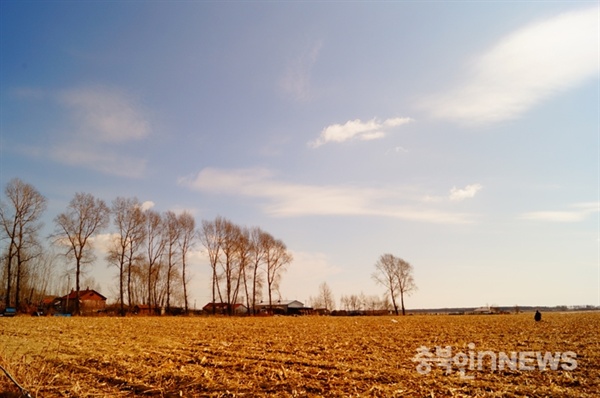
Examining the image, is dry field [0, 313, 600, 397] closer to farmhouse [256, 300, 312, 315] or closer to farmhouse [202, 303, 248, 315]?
farmhouse [202, 303, 248, 315]

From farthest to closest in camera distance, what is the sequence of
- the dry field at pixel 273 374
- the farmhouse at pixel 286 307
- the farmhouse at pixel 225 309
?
the farmhouse at pixel 286 307 < the farmhouse at pixel 225 309 < the dry field at pixel 273 374

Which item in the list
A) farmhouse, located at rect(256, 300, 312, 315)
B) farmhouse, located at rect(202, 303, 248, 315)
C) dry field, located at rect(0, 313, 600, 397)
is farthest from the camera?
farmhouse, located at rect(256, 300, 312, 315)

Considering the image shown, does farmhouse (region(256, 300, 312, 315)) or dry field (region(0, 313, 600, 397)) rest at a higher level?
dry field (region(0, 313, 600, 397))

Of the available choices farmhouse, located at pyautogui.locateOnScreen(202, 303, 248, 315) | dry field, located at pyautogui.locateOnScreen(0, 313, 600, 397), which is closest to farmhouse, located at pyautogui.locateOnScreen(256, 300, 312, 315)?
farmhouse, located at pyautogui.locateOnScreen(202, 303, 248, 315)

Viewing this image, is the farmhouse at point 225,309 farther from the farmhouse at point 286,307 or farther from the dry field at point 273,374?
the dry field at point 273,374

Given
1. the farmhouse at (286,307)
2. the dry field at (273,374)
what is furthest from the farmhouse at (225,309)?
the dry field at (273,374)

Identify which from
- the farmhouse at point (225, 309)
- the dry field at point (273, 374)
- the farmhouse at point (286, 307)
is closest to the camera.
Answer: the dry field at point (273, 374)

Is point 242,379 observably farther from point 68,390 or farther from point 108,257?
point 108,257

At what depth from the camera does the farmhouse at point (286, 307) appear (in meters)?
108

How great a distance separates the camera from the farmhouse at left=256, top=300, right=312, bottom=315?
108m

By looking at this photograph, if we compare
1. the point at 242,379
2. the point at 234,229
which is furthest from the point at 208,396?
the point at 234,229

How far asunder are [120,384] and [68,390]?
1214mm

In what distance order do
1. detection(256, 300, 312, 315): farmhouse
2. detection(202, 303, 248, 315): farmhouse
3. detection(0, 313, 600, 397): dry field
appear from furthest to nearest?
detection(256, 300, 312, 315): farmhouse
detection(202, 303, 248, 315): farmhouse
detection(0, 313, 600, 397): dry field

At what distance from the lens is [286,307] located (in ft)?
370
